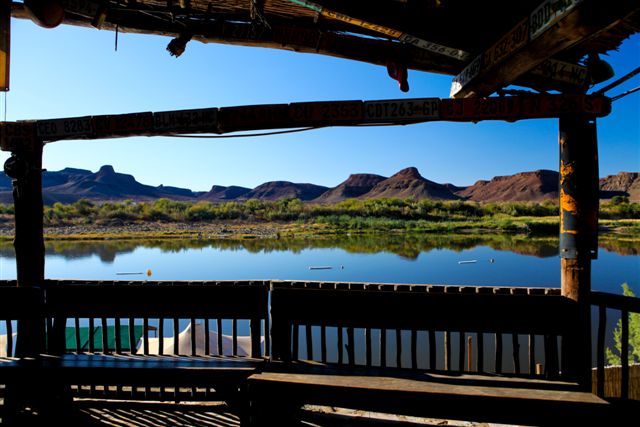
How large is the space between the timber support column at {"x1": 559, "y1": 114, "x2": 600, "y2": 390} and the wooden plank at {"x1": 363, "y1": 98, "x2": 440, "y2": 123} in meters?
1.05

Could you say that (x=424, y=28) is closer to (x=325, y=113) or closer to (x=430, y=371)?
(x=325, y=113)

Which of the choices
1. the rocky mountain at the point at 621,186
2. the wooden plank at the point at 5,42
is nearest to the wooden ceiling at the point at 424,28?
the wooden plank at the point at 5,42

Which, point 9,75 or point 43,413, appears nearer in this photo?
point 43,413

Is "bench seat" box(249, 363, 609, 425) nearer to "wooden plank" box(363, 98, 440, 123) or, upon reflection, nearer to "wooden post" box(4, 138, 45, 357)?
"wooden plank" box(363, 98, 440, 123)

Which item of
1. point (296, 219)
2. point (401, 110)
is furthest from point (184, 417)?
point (296, 219)

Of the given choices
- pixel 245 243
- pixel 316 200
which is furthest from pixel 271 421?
pixel 316 200

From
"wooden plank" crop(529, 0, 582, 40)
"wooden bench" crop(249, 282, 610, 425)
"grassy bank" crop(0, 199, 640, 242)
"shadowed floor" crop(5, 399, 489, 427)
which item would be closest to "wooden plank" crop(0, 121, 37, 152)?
"shadowed floor" crop(5, 399, 489, 427)

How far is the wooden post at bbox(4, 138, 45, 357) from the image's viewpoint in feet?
12.5

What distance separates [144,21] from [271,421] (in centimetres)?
413

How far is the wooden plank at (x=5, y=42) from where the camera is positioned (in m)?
3.64

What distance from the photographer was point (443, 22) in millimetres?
3475

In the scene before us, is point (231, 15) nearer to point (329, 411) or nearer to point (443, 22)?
point (443, 22)

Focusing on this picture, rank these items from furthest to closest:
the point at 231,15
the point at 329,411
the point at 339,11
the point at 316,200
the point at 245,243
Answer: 1. the point at 316,200
2. the point at 245,243
3. the point at 231,15
4. the point at 329,411
5. the point at 339,11

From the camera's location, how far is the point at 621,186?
124188 mm
